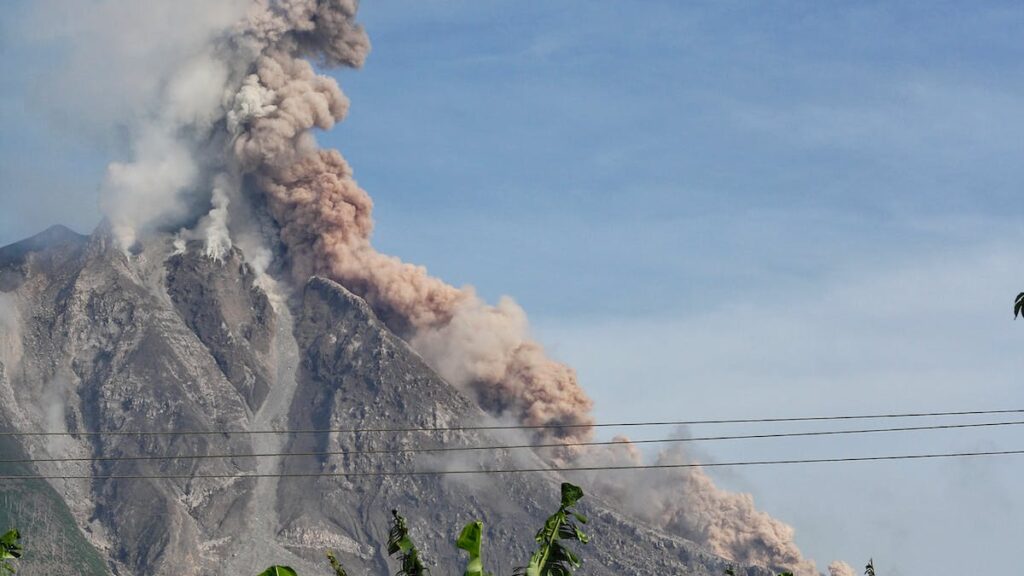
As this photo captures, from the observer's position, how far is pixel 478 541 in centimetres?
2603

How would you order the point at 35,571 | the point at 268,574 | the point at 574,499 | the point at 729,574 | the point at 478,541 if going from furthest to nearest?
the point at 35,571 → the point at 729,574 → the point at 574,499 → the point at 478,541 → the point at 268,574

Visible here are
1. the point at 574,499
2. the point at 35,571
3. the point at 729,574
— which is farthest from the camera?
the point at 35,571

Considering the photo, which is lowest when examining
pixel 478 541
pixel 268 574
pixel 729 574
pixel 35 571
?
pixel 268 574

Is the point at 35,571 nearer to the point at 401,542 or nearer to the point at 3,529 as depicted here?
the point at 3,529

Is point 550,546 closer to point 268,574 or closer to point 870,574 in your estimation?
point 268,574

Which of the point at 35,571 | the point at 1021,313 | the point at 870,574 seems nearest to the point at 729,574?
the point at 870,574

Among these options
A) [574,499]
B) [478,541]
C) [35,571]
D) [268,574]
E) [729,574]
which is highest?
[35,571]

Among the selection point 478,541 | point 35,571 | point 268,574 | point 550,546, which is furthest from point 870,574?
point 35,571

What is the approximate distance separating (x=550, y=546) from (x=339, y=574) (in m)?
3.96

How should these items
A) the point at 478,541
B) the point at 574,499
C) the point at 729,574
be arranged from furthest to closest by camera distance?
the point at 729,574
the point at 574,499
the point at 478,541

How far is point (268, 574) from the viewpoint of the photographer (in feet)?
79.3

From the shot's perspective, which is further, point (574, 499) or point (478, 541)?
point (574, 499)

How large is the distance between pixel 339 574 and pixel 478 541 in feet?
14.0

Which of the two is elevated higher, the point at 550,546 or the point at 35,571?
the point at 35,571
